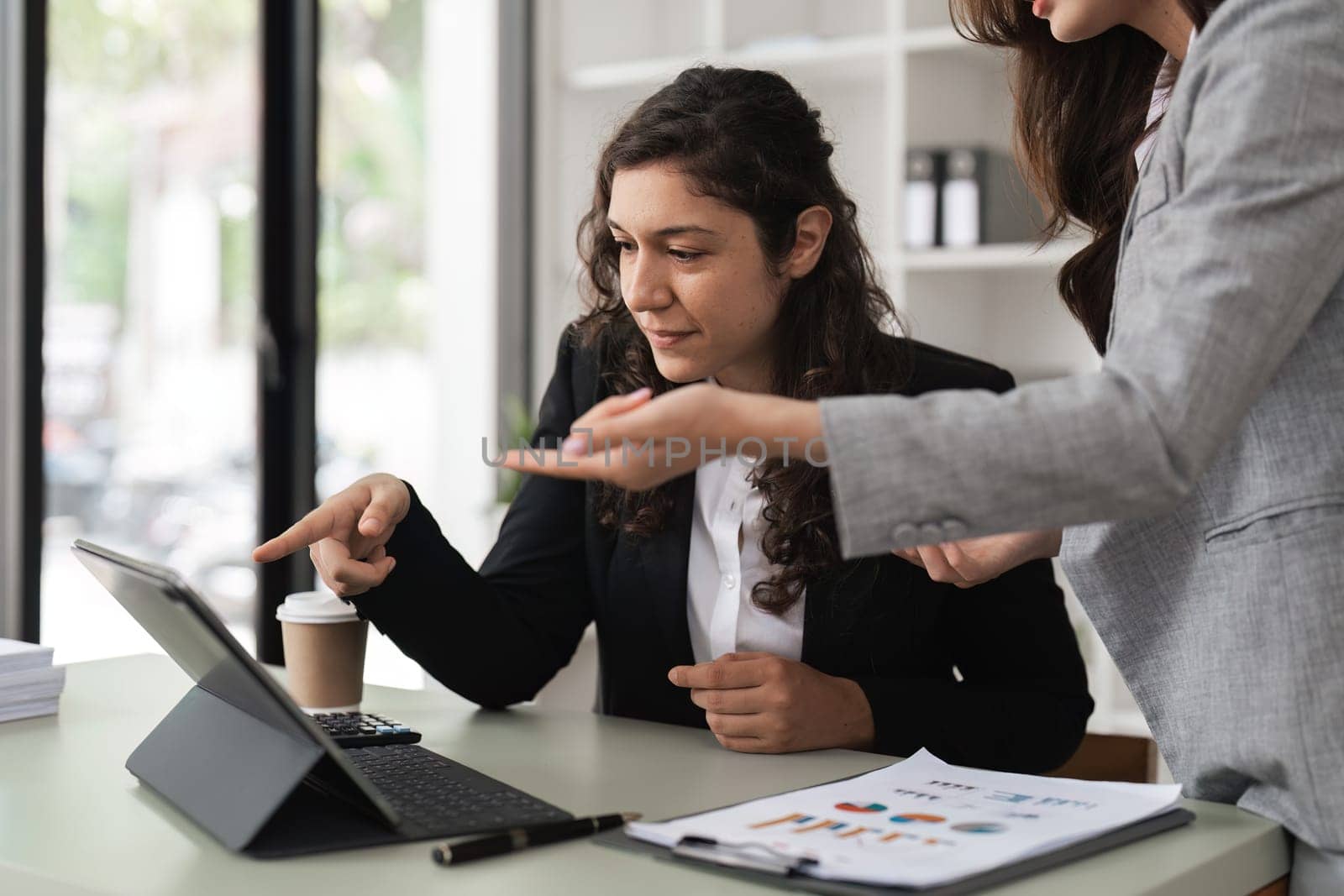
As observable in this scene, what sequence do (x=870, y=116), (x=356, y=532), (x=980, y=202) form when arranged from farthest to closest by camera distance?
(x=870, y=116), (x=980, y=202), (x=356, y=532)

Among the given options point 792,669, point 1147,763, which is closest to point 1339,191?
point 792,669

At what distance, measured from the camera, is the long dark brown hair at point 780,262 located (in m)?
1.56

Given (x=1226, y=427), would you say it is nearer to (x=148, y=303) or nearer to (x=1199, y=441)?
(x=1199, y=441)

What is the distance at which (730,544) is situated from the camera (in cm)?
164

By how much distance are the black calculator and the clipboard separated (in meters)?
0.34

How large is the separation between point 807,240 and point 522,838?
0.87 meters

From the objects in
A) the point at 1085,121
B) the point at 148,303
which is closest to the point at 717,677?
the point at 1085,121

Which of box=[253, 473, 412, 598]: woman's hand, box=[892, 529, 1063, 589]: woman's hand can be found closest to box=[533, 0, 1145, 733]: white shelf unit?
box=[253, 473, 412, 598]: woman's hand

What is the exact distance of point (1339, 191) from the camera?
2.99 ft

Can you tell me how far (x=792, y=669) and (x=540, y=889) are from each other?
0.51 m

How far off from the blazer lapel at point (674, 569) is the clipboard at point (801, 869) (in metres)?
0.61

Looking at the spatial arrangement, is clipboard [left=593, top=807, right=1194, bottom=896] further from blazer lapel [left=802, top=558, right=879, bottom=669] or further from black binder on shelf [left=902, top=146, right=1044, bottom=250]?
black binder on shelf [left=902, top=146, right=1044, bottom=250]

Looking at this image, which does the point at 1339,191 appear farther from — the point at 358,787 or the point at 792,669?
the point at 358,787

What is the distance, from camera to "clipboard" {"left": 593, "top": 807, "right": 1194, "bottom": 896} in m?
0.86
